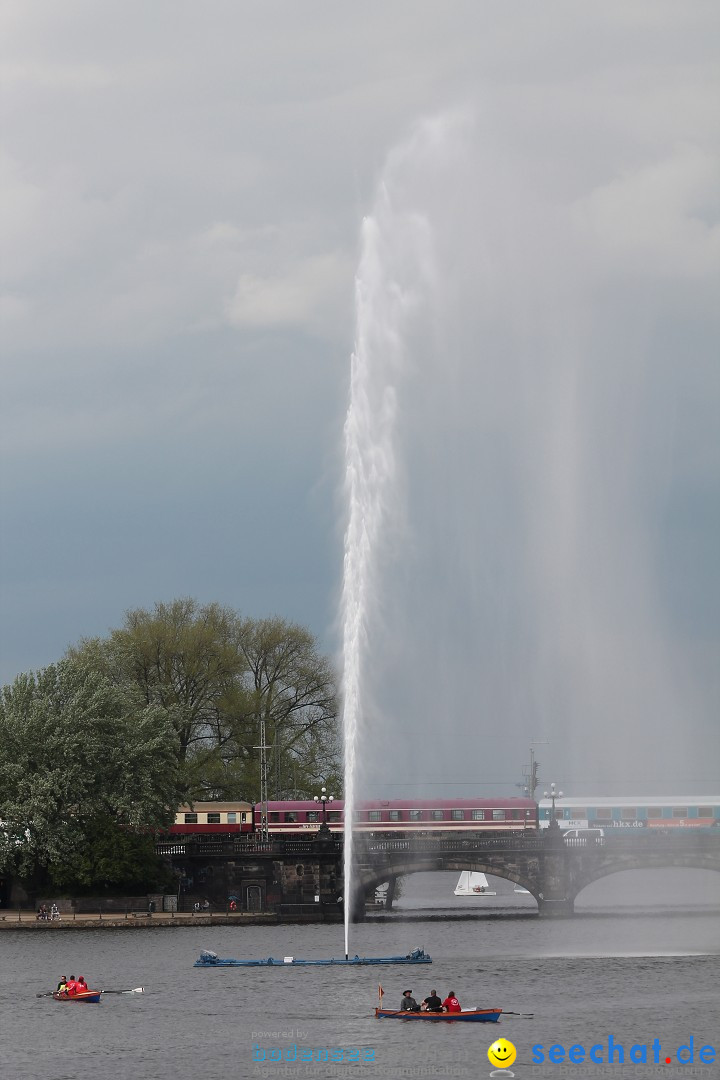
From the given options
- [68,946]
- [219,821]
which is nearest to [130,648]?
[219,821]

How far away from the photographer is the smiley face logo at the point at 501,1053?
3990 centimetres

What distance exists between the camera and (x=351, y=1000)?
54.6 metres

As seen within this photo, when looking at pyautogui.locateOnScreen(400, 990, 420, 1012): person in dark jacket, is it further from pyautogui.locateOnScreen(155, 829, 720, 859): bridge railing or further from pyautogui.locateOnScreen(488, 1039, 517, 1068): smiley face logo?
pyautogui.locateOnScreen(155, 829, 720, 859): bridge railing

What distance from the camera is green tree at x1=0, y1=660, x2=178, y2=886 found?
9175 centimetres

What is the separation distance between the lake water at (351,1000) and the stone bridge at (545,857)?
637 cm

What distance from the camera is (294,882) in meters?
98.6

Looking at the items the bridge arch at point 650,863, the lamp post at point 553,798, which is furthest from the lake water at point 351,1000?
the lamp post at point 553,798

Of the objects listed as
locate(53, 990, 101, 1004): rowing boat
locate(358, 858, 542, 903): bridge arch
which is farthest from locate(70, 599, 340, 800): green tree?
locate(53, 990, 101, 1004): rowing boat

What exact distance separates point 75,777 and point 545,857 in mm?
30438

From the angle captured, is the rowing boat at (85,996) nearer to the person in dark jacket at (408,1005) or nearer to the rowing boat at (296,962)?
the rowing boat at (296,962)

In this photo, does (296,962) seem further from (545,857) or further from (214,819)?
(214,819)

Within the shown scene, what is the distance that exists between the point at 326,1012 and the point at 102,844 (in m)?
42.3

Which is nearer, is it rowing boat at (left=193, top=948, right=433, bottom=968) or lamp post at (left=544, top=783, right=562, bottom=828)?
rowing boat at (left=193, top=948, right=433, bottom=968)

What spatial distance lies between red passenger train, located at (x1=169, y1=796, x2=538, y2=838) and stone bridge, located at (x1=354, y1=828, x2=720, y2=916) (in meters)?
12.9
